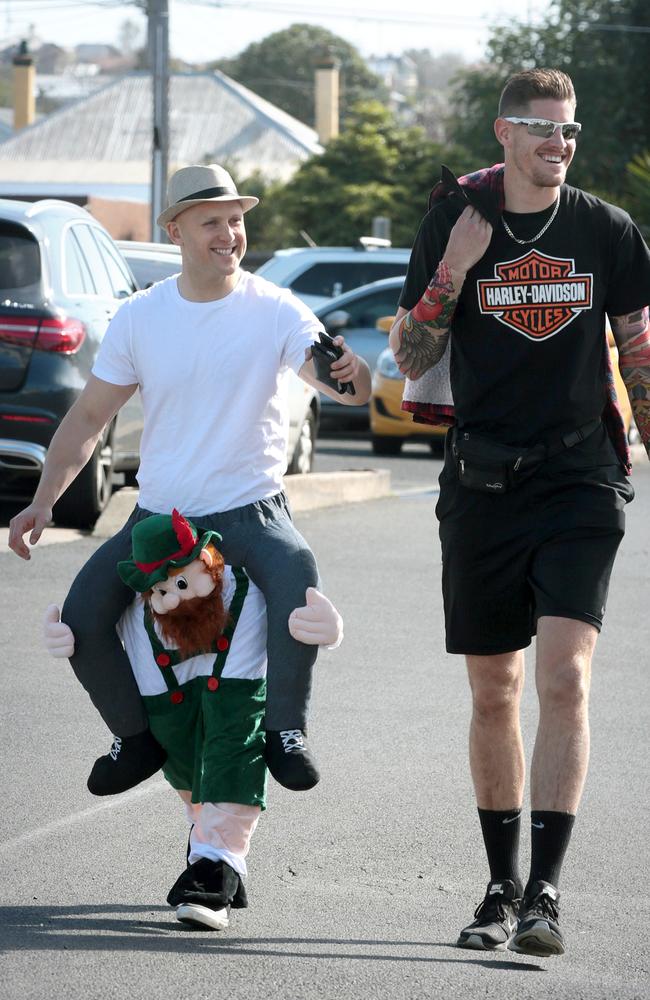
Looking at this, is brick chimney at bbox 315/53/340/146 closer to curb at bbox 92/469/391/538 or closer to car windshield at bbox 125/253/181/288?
car windshield at bbox 125/253/181/288

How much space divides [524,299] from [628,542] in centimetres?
744

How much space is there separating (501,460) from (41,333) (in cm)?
602

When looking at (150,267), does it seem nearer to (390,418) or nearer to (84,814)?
(390,418)

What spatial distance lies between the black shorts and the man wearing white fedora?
379 millimetres

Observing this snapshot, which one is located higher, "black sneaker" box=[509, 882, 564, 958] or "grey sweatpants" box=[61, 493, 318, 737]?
"grey sweatpants" box=[61, 493, 318, 737]

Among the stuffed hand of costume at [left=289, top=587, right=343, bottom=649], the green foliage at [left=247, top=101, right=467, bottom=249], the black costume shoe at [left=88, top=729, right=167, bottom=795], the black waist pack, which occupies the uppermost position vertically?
the black waist pack

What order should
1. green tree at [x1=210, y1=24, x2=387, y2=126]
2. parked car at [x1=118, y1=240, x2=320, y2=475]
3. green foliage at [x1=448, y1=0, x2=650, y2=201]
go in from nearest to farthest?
parked car at [x1=118, y1=240, x2=320, y2=475] < green foliage at [x1=448, y1=0, x2=650, y2=201] < green tree at [x1=210, y1=24, x2=387, y2=126]

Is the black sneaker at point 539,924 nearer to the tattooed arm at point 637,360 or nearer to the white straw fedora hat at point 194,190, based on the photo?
the tattooed arm at point 637,360

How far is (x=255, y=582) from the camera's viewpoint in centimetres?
475

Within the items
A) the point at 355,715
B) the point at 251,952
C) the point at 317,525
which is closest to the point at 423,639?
the point at 355,715

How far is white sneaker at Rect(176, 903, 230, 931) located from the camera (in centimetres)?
450

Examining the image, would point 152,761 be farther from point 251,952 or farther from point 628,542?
point 628,542

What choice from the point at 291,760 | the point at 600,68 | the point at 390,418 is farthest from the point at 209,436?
the point at 600,68

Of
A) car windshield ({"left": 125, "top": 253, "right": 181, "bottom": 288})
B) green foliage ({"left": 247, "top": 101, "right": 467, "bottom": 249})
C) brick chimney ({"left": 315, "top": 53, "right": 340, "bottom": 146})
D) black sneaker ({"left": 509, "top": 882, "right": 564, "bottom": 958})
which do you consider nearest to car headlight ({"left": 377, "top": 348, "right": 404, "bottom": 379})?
car windshield ({"left": 125, "top": 253, "right": 181, "bottom": 288})
